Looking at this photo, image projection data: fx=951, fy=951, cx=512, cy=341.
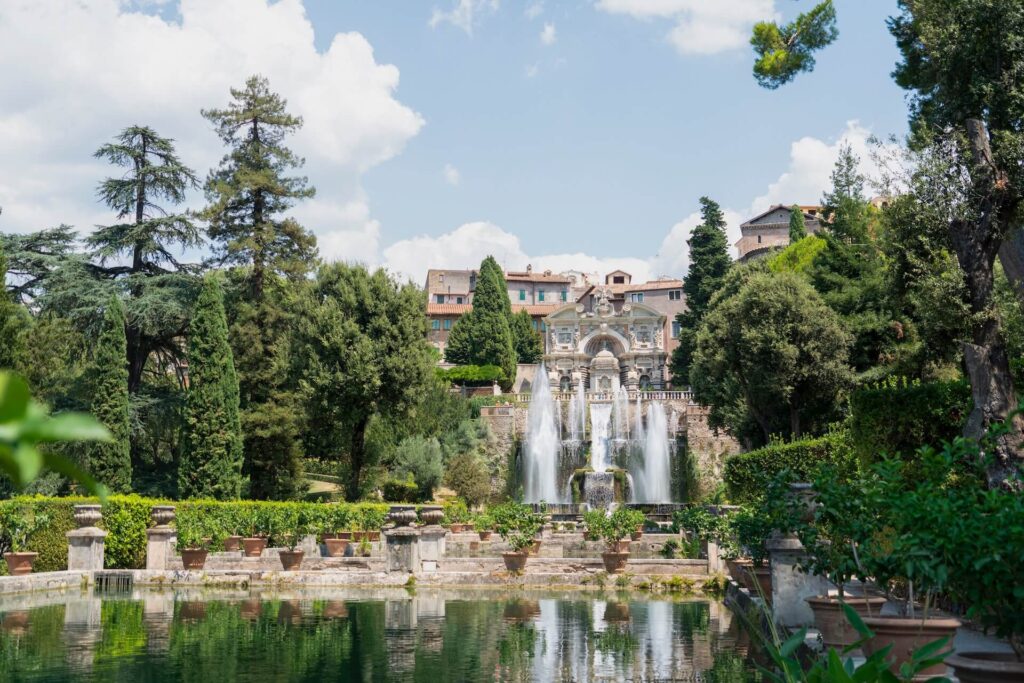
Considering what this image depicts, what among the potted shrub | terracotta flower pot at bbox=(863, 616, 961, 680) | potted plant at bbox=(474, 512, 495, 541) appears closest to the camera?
terracotta flower pot at bbox=(863, 616, 961, 680)

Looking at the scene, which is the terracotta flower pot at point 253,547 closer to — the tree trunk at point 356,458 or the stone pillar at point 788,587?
the tree trunk at point 356,458

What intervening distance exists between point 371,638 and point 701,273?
161 ft

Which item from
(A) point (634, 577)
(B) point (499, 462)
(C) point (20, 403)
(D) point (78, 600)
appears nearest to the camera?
(C) point (20, 403)

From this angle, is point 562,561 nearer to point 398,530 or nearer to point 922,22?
point 398,530

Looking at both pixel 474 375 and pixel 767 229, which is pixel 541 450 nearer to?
pixel 474 375

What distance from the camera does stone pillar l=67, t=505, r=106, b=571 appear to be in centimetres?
1906

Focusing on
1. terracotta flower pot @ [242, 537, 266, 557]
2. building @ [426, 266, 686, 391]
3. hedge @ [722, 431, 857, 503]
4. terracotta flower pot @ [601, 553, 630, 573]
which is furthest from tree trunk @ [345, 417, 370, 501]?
building @ [426, 266, 686, 391]

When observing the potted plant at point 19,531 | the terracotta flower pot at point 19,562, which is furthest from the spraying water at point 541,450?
the terracotta flower pot at point 19,562

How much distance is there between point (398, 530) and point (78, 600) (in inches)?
224

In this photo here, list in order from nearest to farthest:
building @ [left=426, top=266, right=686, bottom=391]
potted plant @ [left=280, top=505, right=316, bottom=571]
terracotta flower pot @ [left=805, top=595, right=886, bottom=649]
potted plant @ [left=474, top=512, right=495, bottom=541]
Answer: terracotta flower pot @ [left=805, top=595, right=886, bottom=649] < potted plant @ [left=280, top=505, right=316, bottom=571] < potted plant @ [left=474, top=512, right=495, bottom=541] < building @ [left=426, top=266, right=686, bottom=391]

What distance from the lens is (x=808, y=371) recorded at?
3155 centimetres

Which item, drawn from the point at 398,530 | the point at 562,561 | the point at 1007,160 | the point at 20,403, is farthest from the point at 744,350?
the point at 20,403

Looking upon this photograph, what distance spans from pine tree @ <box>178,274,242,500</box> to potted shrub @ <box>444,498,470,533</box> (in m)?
6.61

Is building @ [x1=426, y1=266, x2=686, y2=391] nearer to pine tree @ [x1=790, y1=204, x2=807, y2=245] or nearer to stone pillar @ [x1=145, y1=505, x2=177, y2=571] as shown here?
pine tree @ [x1=790, y1=204, x2=807, y2=245]
